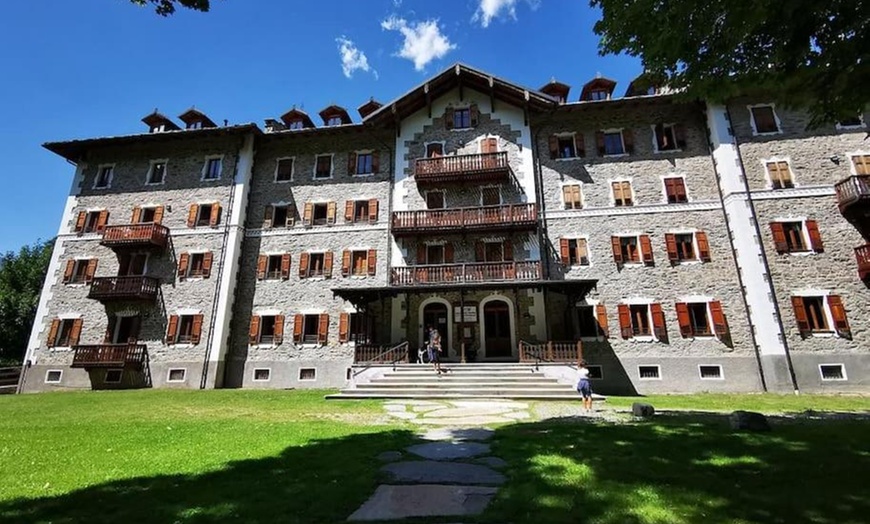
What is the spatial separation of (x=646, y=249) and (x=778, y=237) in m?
5.37

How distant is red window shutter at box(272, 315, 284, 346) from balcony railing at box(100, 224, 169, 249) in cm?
793

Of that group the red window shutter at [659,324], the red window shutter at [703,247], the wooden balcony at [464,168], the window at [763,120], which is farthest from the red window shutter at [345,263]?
the window at [763,120]

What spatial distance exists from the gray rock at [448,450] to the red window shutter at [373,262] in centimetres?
1524

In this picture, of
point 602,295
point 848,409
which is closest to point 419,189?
point 602,295

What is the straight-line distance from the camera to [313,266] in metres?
22.5

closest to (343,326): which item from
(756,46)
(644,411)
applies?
(644,411)

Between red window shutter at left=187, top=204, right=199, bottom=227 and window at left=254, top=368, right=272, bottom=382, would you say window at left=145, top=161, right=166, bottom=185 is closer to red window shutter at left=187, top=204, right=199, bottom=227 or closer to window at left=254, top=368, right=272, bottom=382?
red window shutter at left=187, top=204, right=199, bottom=227

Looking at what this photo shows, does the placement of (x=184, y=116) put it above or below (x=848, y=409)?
above

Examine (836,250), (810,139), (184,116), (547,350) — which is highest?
(184,116)

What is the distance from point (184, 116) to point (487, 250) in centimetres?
1988

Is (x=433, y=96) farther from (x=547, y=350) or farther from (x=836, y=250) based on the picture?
(x=836, y=250)

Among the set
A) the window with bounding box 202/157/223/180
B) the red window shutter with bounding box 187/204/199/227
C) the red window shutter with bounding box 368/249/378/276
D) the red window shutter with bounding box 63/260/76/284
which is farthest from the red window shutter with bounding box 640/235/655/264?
the red window shutter with bounding box 63/260/76/284

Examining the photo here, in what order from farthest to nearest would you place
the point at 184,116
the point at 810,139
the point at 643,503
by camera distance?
the point at 184,116, the point at 810,139, the point at 643,503

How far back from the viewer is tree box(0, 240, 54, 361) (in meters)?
33.5
